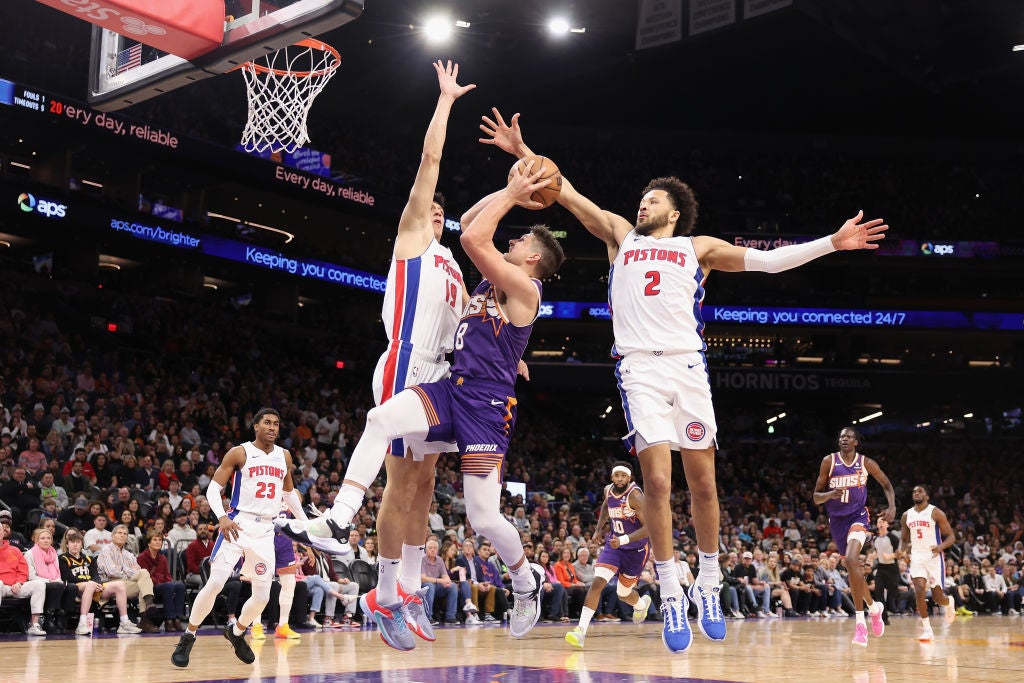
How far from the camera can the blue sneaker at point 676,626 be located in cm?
576

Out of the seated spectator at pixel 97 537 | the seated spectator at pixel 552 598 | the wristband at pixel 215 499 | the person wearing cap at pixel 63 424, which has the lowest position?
the seated spectator at pixel 552 598

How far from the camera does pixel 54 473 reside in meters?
14.5

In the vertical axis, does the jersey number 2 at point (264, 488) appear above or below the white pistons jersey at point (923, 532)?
above

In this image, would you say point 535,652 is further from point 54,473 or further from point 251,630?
point 54,473

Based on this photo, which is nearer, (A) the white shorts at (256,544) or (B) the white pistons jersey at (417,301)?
(B) the white pistons jersey at (417,301)

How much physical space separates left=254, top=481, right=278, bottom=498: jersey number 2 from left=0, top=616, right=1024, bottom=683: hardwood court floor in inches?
58.9

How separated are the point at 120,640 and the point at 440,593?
537cm

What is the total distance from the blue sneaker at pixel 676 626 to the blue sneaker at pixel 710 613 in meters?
0.10

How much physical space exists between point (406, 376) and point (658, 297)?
159 centimetres

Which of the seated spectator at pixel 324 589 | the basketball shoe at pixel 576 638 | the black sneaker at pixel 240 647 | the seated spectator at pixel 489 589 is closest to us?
the black sneaker at pixel 240 647

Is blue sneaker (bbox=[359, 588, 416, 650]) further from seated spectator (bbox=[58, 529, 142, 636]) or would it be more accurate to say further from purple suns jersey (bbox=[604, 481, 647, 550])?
seated spectator (bbox=[58, 529, 142, 636])

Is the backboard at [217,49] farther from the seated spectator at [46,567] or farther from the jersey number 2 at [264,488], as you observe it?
the seated spectator at [46,567]

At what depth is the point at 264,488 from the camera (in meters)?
9.88

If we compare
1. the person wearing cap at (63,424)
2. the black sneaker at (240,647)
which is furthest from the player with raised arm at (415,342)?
the person wearing cap at (63,424)
